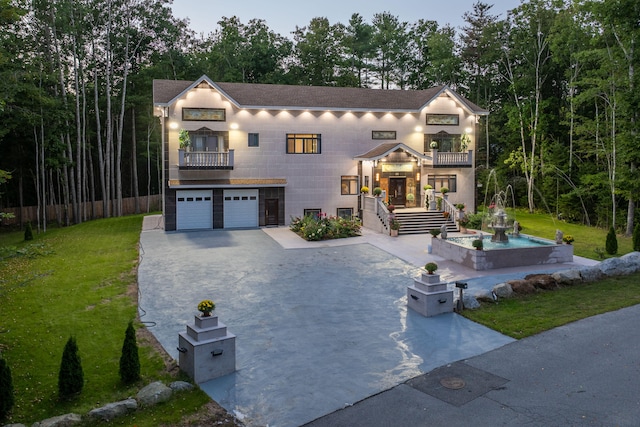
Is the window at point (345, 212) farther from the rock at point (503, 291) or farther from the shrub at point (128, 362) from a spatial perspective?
the shrub at point (128, 362)

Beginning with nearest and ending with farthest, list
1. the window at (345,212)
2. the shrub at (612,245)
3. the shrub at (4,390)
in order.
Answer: the shrub at (4,390), the shrub at (612,245), the window at (345,212)

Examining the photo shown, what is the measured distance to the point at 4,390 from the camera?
280 inches

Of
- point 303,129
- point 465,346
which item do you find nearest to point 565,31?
point 303,129

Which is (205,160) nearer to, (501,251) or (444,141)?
(444,141)

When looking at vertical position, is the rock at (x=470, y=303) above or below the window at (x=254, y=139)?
below

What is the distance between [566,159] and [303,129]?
19.7 metres

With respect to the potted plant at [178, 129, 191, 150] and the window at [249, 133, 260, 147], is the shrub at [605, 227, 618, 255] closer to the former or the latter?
the window at [249, 133, 260, 147]

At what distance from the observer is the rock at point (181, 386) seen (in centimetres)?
807

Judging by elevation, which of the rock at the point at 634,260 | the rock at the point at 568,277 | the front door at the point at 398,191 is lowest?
the rock at the point at 568,277

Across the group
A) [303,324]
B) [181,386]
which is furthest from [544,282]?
[181,386]

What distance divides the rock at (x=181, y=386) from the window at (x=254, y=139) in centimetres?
2061

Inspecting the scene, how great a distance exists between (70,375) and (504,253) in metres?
14.6

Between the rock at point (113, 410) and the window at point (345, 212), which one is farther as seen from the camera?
the window at point (345, 212)

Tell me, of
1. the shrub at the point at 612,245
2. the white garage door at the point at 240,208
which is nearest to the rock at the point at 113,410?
the shrub at the point at 612,245
